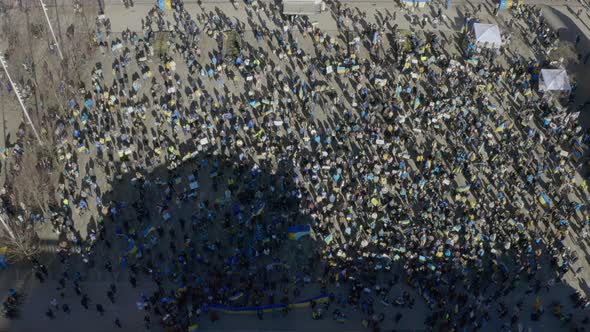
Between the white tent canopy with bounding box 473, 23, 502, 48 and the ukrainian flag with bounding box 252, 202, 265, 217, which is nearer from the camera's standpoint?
the ukrainian flag with bounding box 252, 202, 265, 217

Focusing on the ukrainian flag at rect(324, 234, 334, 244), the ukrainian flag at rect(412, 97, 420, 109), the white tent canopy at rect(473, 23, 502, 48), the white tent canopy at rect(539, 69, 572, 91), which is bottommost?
the ukrainian flag at rect(324, 234, 334, 244)

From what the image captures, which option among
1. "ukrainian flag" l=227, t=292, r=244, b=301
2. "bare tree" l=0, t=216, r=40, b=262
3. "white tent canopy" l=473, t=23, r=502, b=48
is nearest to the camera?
"ukrainian flag" l=227, t=292, r=244, b=301

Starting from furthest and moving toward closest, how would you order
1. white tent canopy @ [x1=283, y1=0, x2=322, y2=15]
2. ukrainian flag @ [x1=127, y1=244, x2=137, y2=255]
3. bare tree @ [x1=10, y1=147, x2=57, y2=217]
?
1. white tent canopy @ [x1=283, y1=0, x2=322, y2=15]
2. bare tree @ [x1=10, y1=147, x2=57, y2=217]
3. ukrainian flag @ [x1=127, y1=244, x2=137, y2=255]

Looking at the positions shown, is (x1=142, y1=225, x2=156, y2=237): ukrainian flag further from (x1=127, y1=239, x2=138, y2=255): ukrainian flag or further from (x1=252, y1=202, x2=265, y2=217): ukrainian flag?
(x1=252, y1=202, x2=265, y2=217): ukrainian flag

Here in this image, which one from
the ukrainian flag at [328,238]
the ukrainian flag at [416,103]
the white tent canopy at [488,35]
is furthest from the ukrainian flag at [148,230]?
the white tent canopy at [488,35]

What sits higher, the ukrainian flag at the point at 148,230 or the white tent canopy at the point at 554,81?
the white tent canopy at the point at 554,81

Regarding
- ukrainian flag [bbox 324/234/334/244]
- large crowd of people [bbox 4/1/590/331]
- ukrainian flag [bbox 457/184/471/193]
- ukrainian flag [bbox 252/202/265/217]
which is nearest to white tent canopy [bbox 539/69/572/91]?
large crowd of people [bbox 4/1/590/331]

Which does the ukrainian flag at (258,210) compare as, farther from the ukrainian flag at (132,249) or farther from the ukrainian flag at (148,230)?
the ukrainian flag at (132,249)
